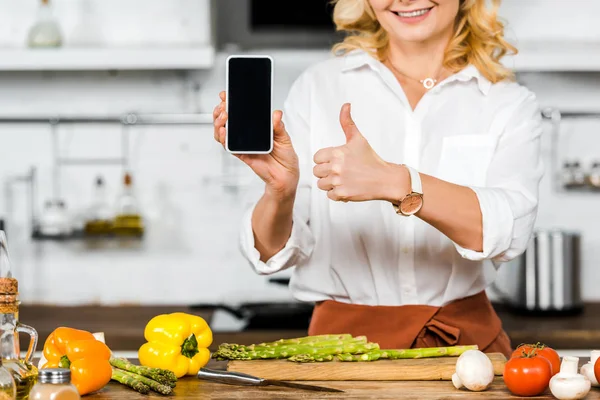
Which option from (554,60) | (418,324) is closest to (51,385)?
(418,324)

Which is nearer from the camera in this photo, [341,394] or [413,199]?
[341,394]

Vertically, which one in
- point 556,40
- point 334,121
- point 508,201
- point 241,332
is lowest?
point 241,332

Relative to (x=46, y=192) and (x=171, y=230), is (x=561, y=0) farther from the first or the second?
(x=46, y=192)

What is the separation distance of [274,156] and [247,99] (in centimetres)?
17

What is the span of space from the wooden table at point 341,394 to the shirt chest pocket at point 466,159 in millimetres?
547

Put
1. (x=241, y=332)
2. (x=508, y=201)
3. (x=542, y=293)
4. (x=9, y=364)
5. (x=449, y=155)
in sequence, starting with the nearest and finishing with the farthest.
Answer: (x=9, y=364) < (x=508, y=201) < (x=449, y=155) < (x=241, y=332) < (x=542, y=293)

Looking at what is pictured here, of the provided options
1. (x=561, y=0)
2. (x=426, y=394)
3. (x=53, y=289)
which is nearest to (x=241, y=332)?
(x=53, y=289)

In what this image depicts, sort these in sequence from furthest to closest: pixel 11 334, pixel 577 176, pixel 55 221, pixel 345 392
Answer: pixel 577 176 < pixel 55 221 < pixel 345 392 < pixel 11 334

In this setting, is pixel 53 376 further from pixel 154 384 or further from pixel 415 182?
pixel 415 182

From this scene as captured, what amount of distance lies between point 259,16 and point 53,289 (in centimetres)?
125

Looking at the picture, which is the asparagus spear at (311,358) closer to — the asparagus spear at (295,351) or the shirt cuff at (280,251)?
the asparagus spear at (295,351)

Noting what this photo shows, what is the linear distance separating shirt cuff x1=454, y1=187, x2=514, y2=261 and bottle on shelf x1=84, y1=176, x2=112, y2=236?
5.75 ft

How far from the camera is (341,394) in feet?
4.60

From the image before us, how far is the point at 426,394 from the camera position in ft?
4.60
